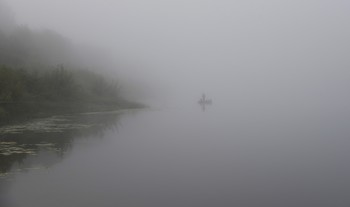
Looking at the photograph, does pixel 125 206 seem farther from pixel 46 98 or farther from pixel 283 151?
pixel 46 98

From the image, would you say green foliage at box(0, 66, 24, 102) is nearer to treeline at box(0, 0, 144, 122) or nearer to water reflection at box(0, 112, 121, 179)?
treeline at box(0, 0, 144, 122)

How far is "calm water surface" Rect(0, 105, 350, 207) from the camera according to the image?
17391 millimetres

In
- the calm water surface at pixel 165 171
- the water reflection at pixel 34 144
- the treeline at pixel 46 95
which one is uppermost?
the treeline at pixel 46 95

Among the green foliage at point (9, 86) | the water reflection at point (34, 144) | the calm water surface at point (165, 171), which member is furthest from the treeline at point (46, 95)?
the calm water surface at point (165, 171)

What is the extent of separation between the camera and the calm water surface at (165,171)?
57.1 feet

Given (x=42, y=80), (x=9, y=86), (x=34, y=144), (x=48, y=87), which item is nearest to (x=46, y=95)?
(x=48, y=87)

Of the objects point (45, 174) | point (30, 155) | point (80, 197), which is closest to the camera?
point (80, 197)

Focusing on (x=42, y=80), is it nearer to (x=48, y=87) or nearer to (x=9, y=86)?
(x=48, y=87)

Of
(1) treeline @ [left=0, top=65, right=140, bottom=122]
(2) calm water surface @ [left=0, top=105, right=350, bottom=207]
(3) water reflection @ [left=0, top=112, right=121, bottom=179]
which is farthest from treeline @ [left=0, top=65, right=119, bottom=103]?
(2) calm water surface @ [left=0, top=105, right=350, bottom=207]

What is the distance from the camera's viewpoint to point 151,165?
2494cm

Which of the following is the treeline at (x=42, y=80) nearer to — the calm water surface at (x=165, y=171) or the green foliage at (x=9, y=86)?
the green foliage at (x=9, y=86)

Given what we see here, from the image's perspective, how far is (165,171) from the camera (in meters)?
23.4

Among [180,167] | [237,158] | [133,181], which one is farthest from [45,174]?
[237,158]

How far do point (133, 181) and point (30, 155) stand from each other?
7.95 m
